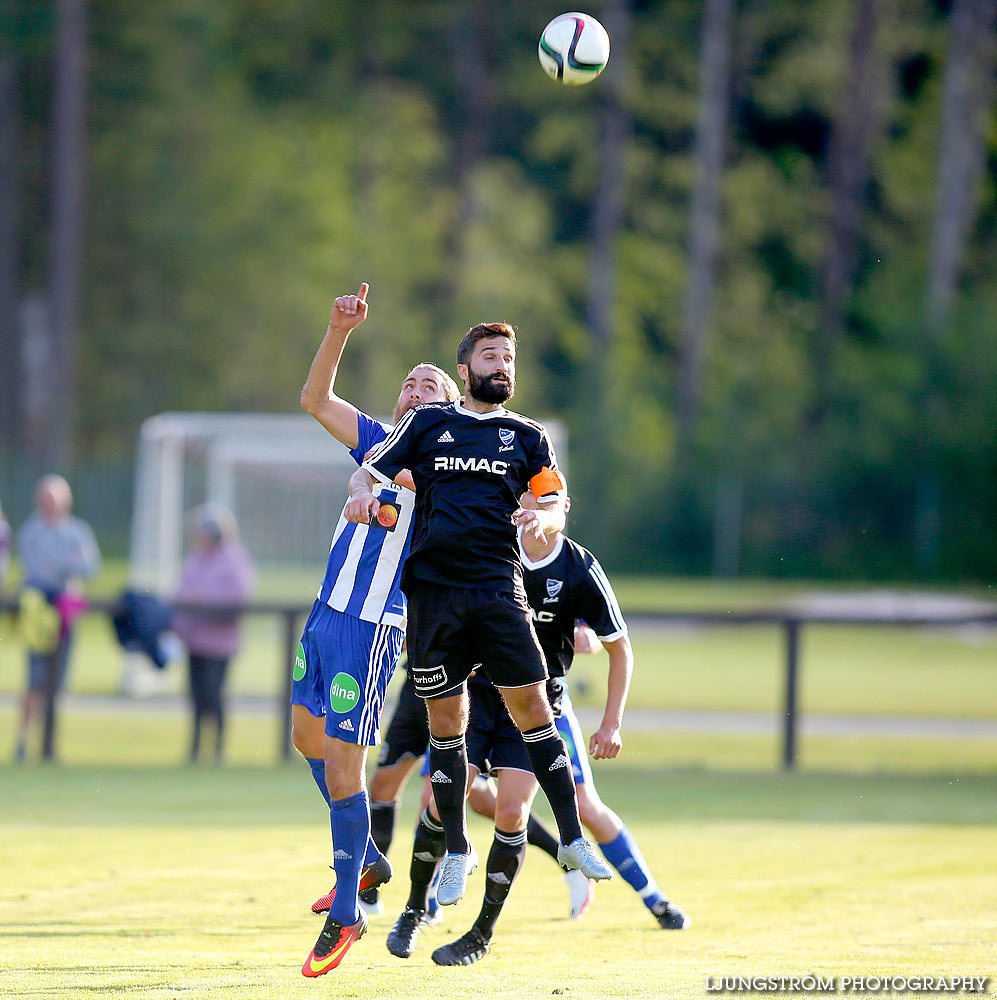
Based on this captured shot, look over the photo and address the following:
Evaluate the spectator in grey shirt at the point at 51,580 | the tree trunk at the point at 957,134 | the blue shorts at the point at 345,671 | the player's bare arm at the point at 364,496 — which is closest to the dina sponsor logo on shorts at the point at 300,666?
the blue shorts at the point at 345,671

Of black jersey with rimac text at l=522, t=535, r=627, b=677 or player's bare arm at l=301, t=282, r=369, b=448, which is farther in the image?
black jersey with rimac text at l=522, t=535, r=627, b=677

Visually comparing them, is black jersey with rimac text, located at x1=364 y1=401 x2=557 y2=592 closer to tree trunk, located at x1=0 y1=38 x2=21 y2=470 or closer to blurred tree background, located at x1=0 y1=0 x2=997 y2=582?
blurred tree background, located at x1=0 y1=0 x2=997 y2=582

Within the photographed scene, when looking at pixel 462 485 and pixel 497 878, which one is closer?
pixel 462 485

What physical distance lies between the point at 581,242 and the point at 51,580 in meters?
34.1

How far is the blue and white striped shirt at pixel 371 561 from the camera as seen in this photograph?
5867mm

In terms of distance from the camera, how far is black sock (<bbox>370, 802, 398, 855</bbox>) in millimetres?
6918

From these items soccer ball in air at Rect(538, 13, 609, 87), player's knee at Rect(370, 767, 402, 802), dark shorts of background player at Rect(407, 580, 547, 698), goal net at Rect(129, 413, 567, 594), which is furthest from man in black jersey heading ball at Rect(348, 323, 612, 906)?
goal net at Rect(129, 413, 567, 594)

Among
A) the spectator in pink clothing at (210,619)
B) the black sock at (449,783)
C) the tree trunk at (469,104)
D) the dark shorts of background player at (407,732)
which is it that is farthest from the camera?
the tree trunk at (469,104)

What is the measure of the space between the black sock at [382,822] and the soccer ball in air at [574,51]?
3.16 m

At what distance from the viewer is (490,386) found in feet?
18.3

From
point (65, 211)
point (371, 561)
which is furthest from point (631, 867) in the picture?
point (65, 211)

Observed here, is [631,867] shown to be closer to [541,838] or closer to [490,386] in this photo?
[541,838]

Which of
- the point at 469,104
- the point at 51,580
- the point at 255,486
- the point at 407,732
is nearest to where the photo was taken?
the point at 407,732

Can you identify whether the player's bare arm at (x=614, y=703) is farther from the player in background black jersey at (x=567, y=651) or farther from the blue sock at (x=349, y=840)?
the blue sock at (x=349, y=840)
